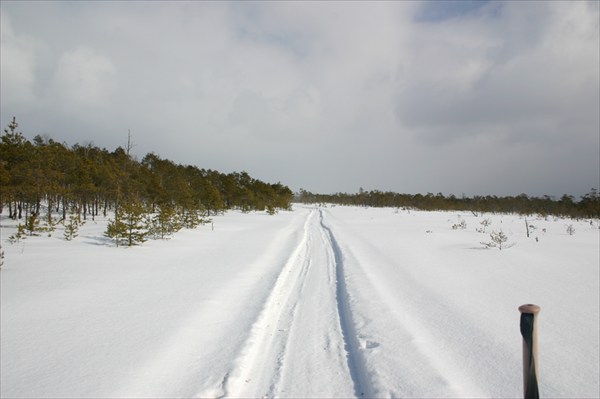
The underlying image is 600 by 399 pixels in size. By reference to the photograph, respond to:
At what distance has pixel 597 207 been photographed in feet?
155

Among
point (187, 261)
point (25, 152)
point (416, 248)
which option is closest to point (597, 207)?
point (416, 248)

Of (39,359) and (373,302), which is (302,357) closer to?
(373,302)

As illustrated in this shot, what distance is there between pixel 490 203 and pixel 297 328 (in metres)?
78.4

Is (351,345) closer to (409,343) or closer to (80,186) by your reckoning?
(409,343)

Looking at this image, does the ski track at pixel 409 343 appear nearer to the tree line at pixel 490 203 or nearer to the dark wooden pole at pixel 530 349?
the dark wooden pole at pixel 530 349

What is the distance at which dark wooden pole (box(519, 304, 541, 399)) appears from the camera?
6.00ft

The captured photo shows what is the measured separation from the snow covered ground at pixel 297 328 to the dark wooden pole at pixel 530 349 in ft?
6.46

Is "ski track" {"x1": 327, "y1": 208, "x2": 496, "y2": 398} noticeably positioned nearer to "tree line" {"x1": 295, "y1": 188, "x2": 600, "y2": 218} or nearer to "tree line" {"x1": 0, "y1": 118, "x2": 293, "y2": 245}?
"tree line" {"x1": 0, "y1": 118, "x2": 293, "y2": 245}

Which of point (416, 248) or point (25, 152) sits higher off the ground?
point (25, 152)

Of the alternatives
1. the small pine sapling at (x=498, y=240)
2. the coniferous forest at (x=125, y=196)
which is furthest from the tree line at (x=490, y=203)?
the small pine sapling at (x=498, y=240)

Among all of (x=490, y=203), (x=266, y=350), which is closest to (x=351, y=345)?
Result: (x=266, y=350)

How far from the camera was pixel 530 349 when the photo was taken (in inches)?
72.8

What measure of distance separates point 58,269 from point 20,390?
8.19 m

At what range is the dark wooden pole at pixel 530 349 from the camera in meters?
1.83
